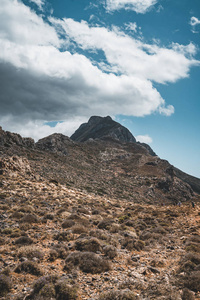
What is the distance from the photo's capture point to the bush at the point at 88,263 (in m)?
8.34

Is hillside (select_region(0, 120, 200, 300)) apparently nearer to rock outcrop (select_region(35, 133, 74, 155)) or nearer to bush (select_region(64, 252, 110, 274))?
bush (select_region(64, 252, 110, 274))

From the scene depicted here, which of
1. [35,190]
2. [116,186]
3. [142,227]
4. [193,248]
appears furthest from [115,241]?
[116,186]

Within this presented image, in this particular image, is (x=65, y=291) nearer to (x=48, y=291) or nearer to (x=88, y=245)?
(x=48, y=291)

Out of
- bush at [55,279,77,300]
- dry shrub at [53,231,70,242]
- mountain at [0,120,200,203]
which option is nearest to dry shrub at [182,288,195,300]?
bush at [55,279,77,300]

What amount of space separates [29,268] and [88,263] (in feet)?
9.20

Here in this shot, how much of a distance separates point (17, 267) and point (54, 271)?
169cm

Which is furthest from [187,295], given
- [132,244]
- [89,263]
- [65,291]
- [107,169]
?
[107,169]

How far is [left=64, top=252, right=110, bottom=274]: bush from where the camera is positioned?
8336mm

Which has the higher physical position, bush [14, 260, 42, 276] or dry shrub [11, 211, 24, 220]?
bush [14, 260, 42, 276]

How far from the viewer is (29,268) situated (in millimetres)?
7879

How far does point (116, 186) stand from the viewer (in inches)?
2498

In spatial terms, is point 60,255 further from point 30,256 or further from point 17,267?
point 17,267

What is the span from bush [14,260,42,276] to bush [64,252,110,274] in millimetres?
1367

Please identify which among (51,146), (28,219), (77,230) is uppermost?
(51,146)
